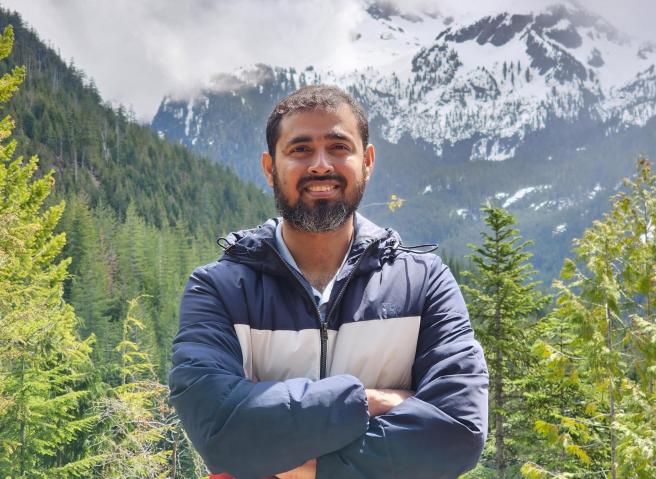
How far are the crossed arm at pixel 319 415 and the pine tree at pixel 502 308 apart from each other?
47.9 feet

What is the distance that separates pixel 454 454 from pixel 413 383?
39 cm

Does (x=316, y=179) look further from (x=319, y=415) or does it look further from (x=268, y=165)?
(x=319, y=415)

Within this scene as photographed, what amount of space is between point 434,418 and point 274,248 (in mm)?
947

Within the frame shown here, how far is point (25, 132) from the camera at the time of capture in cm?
11556

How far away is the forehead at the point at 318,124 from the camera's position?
2725 mm

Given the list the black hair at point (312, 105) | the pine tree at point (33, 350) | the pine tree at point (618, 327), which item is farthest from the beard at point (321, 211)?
the pine tree at point (33, 350)

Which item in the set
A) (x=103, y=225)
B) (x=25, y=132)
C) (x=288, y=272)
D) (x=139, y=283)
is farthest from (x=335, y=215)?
(x=25, y=132)

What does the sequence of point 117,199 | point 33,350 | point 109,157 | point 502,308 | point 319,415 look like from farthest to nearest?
point 109,157 → point 117,199 → point 502,308 → point 33,350 → point 319,415

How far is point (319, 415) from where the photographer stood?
7.33ft

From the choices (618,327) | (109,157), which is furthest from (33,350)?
(109,157)

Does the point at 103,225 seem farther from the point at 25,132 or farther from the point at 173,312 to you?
the point at 25,132

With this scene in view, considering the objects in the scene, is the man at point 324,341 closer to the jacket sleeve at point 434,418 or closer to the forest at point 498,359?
the jacket sleeve at point 434,418

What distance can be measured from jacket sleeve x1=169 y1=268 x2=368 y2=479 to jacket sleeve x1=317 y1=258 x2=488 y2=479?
10cm

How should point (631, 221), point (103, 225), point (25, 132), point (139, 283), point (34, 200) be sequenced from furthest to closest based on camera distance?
point (25, 132), point (103, 225), point (139, 283), point (34, 200), point (631, 221)
